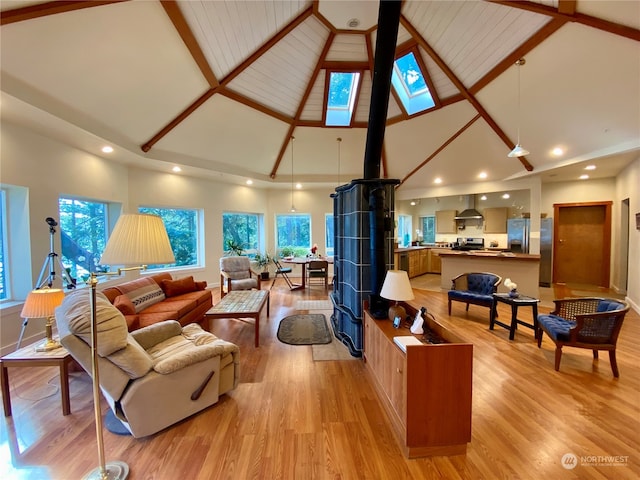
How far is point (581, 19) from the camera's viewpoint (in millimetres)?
2822

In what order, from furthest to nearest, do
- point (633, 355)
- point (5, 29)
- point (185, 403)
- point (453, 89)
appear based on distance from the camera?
point (453, 89) → point (633, 355) → point (5, 29) → point (185, 403)

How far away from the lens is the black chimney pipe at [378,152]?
263 centimetres

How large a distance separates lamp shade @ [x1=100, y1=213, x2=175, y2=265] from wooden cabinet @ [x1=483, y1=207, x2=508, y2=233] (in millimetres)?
8273

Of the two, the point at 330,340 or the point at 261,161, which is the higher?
the point at 261,161

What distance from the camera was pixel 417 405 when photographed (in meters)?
1.77

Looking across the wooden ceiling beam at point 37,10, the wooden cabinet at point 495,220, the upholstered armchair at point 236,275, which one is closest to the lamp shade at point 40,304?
the wooden ceiling beam at point 37,10

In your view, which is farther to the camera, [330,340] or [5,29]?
[330,340]

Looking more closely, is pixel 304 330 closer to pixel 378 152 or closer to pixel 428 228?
pixel 378 152

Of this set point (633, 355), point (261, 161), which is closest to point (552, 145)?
point (633, 355)

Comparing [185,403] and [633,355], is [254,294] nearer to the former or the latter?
[185,403]

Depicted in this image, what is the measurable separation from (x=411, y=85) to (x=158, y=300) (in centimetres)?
581

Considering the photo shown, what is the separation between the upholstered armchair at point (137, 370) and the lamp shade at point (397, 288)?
1.55 meters

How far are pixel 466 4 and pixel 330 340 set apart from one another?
14.9ft

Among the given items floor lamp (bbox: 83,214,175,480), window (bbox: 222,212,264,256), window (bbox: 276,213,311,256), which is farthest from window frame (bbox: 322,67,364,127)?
floor lamp (bbox: 83,214,175,480)
